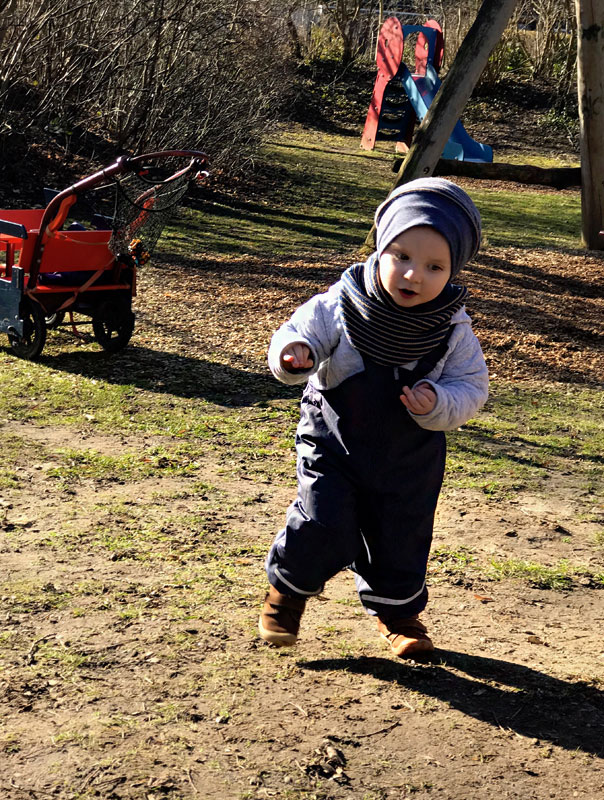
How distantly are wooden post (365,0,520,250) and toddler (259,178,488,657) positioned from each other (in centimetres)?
602

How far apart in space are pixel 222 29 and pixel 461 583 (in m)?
11.7

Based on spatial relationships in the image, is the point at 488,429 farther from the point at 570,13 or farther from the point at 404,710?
the point at 570,13

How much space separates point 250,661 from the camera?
10.1ft

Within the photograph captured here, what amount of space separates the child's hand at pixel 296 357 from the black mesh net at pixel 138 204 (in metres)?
3.85

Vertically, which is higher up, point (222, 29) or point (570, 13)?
point (570, 13)

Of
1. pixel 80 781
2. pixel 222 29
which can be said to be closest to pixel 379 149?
pixel 222 29

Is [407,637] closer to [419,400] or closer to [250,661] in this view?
[250,661]

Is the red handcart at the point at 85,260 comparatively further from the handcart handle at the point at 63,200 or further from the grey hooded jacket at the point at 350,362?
the grey hooded jacket at the point at 350,362

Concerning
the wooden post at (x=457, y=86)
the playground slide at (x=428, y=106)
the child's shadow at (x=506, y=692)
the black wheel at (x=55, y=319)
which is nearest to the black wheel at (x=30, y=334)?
the black wheel at (x=55, y=319)

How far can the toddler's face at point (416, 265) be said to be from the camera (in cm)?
276

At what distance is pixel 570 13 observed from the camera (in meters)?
23.2

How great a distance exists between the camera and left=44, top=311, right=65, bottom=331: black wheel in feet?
22.2

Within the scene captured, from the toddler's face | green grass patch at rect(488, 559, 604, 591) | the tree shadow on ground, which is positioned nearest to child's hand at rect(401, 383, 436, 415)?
the toddler's face

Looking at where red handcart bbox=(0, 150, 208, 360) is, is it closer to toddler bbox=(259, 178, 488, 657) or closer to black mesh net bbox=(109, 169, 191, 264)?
black mesh net bbox=(109, 169, 191, 264)
